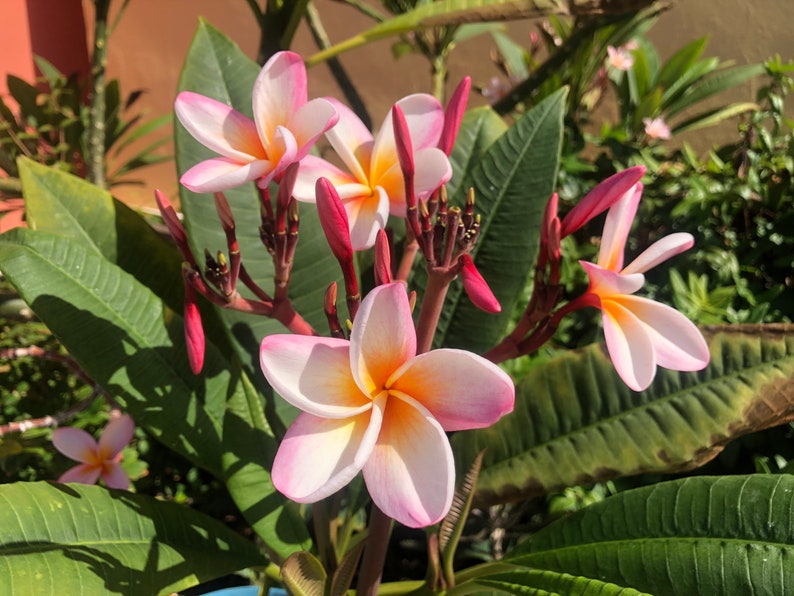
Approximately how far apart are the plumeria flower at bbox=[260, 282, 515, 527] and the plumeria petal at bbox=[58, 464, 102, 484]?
444 millimetres

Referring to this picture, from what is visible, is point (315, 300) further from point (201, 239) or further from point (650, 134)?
point (650, 134)

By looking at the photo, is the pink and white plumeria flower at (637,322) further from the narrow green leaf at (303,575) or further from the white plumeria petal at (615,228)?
the narrow green leaf at (303,575)

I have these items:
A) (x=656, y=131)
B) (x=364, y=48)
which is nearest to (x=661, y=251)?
(x=656, y=131)

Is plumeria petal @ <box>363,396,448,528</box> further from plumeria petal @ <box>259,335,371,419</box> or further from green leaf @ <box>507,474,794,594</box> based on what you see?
green leaf @ <box>507,474,794,594</box>

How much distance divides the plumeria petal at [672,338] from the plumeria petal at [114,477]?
552mm

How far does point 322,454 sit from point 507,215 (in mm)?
426

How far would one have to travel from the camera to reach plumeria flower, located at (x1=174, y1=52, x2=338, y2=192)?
1.35ft

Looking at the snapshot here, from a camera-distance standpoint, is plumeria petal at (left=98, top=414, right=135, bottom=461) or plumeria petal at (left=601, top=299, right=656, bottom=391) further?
plumeria petal at (left=98, top=414, right=135, bottom=461)

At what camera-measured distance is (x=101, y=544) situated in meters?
0.48

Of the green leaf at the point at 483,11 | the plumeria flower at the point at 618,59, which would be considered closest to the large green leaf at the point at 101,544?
the green leaf at the point at 483,11

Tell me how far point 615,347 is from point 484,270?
0.29m

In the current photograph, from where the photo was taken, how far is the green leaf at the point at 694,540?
0.42 m

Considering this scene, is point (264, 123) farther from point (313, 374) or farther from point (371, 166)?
point (313, 374)

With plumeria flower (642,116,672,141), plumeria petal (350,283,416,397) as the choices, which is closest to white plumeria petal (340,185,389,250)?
plumeria petal (350,283,416,397)
